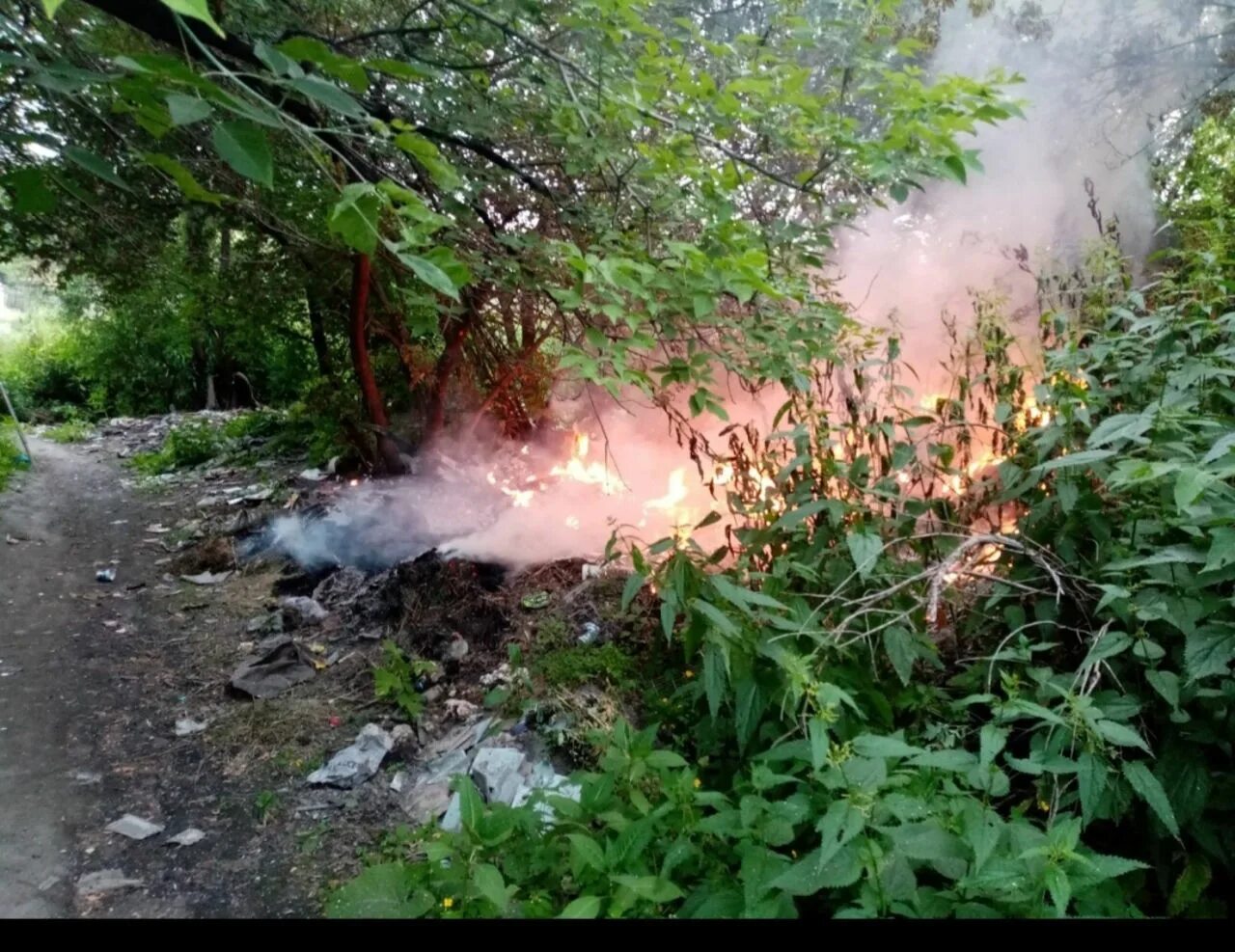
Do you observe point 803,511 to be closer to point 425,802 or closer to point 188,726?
point 425,802

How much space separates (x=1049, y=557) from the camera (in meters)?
1.56

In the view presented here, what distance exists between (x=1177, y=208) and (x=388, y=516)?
3.94 m

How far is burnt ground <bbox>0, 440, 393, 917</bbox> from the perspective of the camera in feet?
5.32

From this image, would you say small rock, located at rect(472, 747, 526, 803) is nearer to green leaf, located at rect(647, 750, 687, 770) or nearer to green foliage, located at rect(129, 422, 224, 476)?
green leaf, located at rect(647, 750, 687, 770)

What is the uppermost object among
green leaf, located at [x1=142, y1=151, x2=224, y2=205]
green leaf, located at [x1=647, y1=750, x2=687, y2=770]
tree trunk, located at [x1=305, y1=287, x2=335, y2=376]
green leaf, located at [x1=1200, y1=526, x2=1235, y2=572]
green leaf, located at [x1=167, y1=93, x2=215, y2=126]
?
tree trunk, located at [x1=305, y1=287, x2=335, y2=376]

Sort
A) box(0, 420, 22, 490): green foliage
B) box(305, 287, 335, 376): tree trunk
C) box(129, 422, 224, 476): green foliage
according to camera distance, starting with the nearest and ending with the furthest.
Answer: box(0, 420, 22, 490): green foliage
box(305, 287, 335, 376): tree trunk
box(129, 422, 224, 476): green foliage

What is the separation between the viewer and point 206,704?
256 centimetres

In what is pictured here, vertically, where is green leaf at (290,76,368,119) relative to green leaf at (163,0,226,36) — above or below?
above

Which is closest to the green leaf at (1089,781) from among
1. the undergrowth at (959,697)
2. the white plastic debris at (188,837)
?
the undergrowth at (959,697)

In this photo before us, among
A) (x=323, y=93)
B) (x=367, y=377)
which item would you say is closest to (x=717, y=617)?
(x=323, y=93)

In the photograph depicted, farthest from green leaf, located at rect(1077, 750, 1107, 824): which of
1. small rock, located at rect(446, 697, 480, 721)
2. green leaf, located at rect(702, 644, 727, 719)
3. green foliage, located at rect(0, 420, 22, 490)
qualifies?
green foliage, located at rect(0, 420, 22, 490)

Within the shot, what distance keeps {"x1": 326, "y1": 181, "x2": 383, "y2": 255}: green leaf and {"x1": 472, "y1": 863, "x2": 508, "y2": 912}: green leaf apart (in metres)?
0.96

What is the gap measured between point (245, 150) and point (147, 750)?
2191 mm
